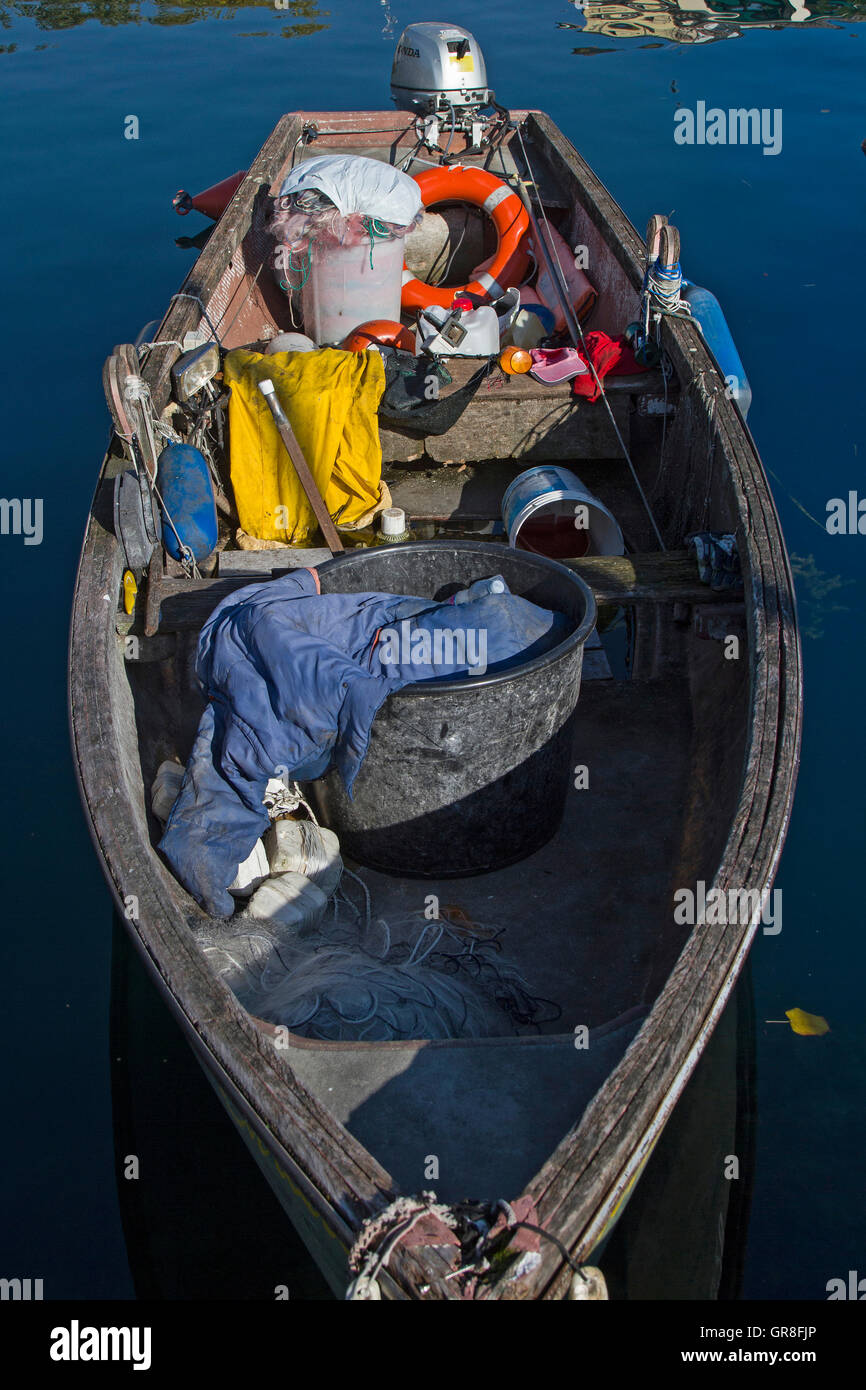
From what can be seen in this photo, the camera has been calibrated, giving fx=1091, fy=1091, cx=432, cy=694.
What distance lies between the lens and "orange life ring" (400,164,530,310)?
7.56 meters

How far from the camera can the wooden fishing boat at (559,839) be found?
95.3 inches

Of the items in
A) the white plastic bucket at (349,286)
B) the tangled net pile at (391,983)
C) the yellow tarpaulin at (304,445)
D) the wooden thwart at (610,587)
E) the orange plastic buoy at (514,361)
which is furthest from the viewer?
the white plastic bucket at (349,286)

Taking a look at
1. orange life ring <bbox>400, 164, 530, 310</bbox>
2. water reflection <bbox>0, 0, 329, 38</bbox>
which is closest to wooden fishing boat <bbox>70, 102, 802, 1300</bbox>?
orange life ring <bbox>400, 164, 530, 310</bbox>

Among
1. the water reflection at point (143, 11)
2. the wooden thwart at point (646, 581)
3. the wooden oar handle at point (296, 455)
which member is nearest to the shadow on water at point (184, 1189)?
the wooden oar handle at point (296, 455)

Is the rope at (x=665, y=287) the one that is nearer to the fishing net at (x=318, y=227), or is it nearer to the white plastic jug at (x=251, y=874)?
the fishing net at (x=318, y=227)

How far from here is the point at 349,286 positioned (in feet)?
21.5

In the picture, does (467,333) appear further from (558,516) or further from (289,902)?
(289,902)

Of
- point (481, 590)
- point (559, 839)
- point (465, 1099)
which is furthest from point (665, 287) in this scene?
point (465, 1099)

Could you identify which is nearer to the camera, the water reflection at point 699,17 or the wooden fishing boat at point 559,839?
the wooden fishing boat at point 559,839

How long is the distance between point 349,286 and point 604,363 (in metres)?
1.72

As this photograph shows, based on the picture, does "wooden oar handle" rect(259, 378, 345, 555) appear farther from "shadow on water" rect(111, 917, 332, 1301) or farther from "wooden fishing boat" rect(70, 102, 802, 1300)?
"shadow on water" rect(111, 917, 332, 1301)

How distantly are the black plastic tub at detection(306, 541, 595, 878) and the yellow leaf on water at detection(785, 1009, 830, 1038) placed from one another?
1437 millimetres

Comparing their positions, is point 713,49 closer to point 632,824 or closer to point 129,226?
point 129,226

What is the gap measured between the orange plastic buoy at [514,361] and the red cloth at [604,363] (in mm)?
312
